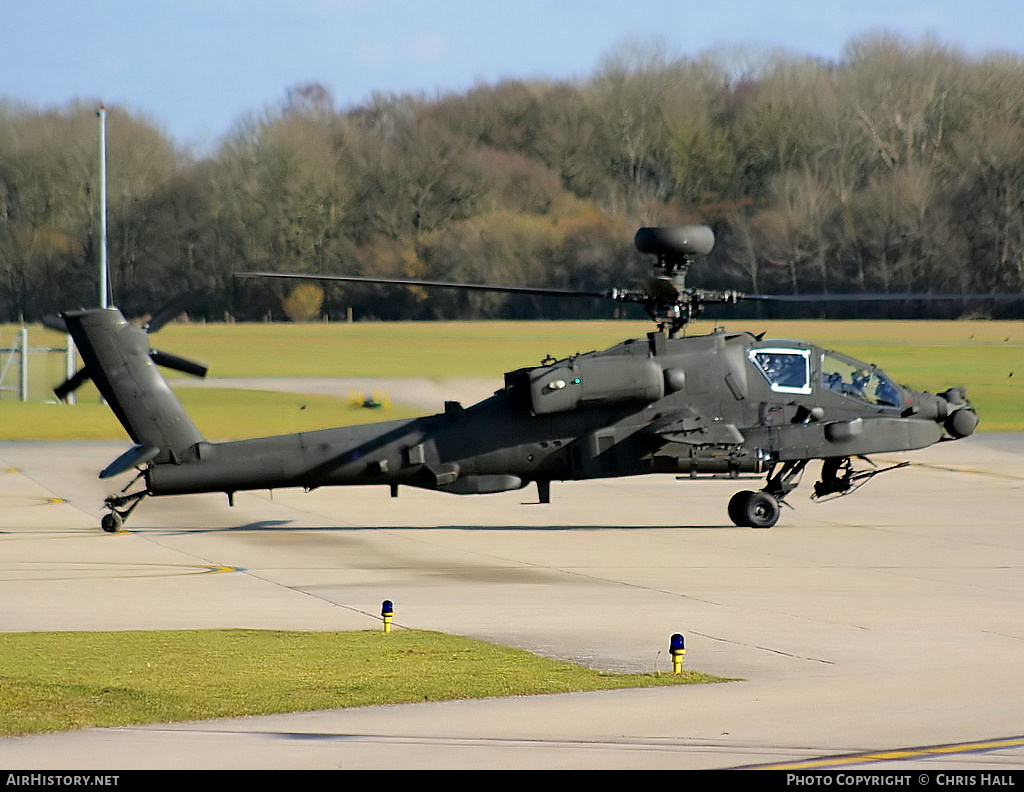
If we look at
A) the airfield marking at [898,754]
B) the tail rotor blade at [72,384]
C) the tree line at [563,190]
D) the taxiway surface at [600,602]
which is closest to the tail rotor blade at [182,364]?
the tail rotor blade at [72,384]

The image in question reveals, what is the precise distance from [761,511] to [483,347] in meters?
55.7

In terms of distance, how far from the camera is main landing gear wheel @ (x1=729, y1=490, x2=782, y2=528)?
79.9 ft

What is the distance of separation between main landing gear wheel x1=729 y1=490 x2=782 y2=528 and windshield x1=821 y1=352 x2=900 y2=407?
6.59 ft

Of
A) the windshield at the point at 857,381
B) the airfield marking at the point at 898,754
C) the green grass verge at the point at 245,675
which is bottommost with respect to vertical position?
the green grass verge at the point at 245,675

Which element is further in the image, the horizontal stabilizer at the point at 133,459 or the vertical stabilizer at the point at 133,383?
the vertical stabilizer at the point at 133,383

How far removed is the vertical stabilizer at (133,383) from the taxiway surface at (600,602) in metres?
1.51

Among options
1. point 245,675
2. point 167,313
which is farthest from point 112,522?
point 245,675

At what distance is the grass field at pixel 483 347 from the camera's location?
68.6 meters

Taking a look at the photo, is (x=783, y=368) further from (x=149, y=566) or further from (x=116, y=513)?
(x=116, y=513)

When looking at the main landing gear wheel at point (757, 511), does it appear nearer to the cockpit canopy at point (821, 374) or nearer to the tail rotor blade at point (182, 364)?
the cockpit canopy at point (821, 374)

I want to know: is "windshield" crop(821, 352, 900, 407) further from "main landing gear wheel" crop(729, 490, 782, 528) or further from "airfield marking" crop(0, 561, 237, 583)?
Result: "airfield marking" crop(0, 561, 237, 583)

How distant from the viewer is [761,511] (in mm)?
24406

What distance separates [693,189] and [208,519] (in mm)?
65331
